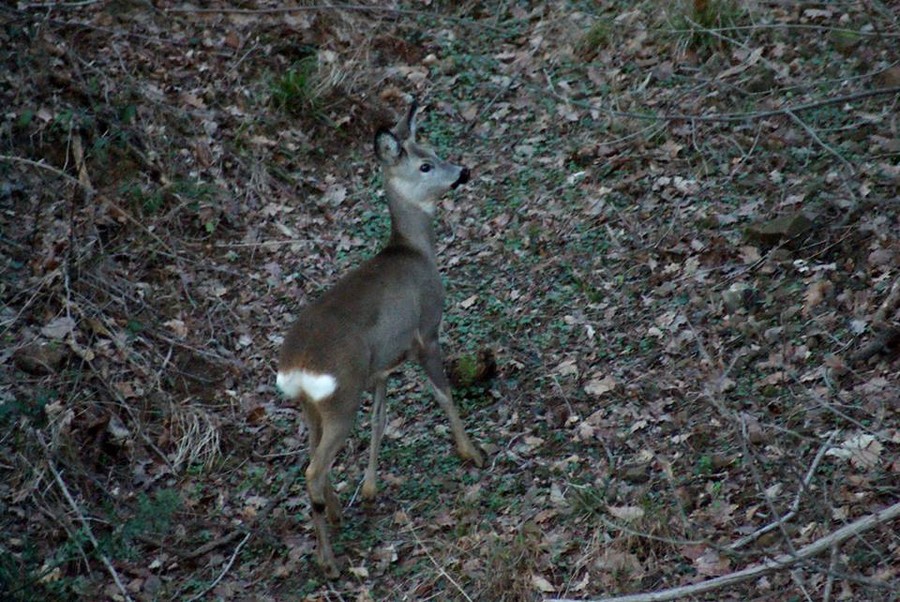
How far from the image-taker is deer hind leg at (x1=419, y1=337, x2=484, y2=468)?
22.6 feet

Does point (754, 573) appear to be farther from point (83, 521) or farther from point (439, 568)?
point (83, 521)

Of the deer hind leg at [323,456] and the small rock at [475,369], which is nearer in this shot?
the deer hind leg at [323,456]

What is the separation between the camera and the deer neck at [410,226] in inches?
289

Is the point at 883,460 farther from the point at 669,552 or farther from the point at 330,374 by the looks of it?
the point at 330,374

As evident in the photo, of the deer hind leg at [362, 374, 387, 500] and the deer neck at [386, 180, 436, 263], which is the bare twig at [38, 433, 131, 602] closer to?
the deer hind leg at [362, 374, 387, 500]

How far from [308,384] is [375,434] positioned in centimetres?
95

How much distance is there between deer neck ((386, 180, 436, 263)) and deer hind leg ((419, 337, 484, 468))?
64 cm

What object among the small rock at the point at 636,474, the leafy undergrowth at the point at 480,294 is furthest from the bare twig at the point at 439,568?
the small rock at the point at 636,474

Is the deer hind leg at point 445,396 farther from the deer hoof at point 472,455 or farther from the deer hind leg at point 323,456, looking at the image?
the deer hind leg at point 323,456

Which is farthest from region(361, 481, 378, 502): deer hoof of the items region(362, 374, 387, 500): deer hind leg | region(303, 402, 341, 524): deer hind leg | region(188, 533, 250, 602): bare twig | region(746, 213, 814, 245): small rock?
region(746, 213, 814, 245): small rock

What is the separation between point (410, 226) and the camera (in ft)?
24.4

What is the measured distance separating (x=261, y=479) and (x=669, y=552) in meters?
2.73

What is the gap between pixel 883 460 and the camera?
5.55m

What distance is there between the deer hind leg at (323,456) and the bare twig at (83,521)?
1.05m
